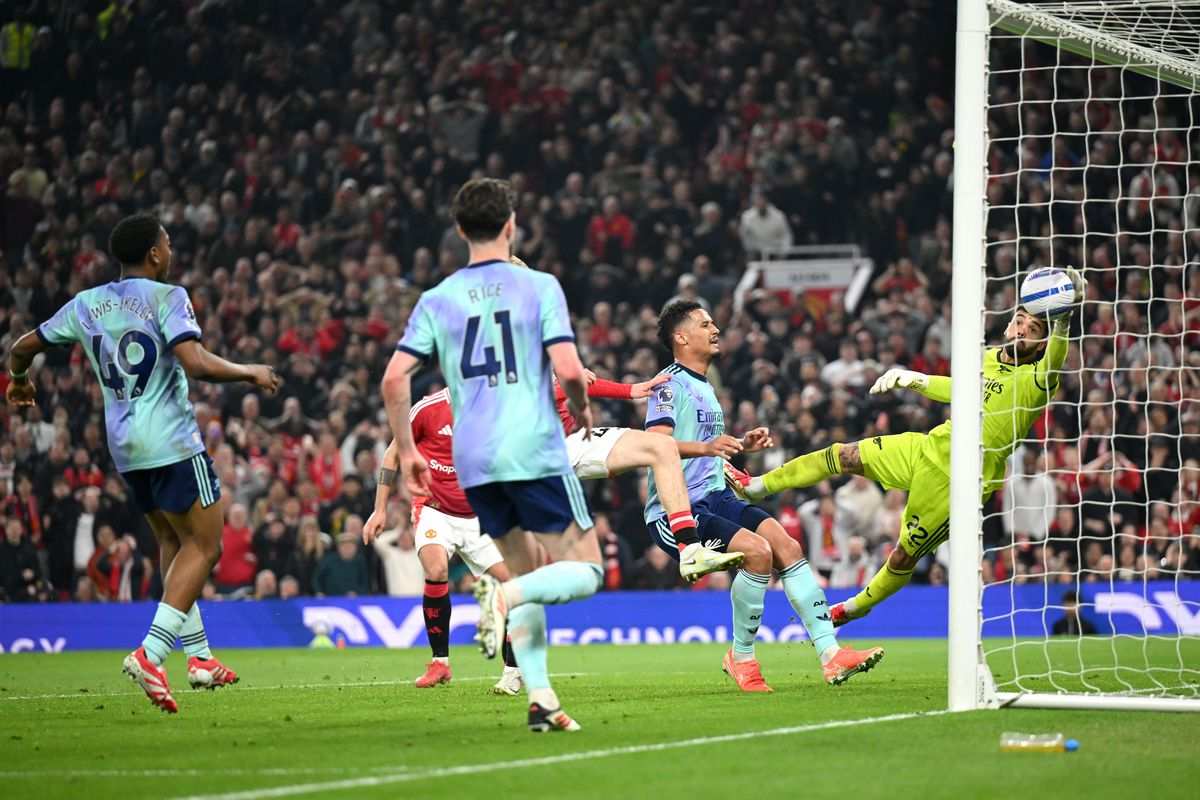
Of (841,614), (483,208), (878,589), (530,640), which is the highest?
(483,208)

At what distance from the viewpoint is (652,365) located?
19594mm

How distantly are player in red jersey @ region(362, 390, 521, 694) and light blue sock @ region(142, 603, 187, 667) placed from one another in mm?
2853

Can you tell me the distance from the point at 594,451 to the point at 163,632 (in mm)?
2573

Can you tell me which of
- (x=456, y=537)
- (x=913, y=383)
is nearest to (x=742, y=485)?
(x=913, y=383)

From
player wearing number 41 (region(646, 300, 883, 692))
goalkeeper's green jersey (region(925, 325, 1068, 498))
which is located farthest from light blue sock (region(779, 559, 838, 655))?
goalkeeper's green jersey (region(925, 325, 1068, 498))

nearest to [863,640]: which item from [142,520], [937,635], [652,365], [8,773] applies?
[937,635]

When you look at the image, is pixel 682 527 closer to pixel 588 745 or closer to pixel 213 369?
pixel 588 745

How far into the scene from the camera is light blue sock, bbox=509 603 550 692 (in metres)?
6.69

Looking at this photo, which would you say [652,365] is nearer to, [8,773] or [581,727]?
[581,727]

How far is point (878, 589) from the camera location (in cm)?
1052

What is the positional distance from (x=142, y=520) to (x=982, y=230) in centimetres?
1368

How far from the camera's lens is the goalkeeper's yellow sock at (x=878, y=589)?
10.4 meters

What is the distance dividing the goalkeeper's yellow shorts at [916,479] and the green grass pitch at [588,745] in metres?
0.94

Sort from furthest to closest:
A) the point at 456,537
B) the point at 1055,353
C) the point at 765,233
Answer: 1. the point at 765,233
2. the point at 456,537
3. the point at 1055,353
